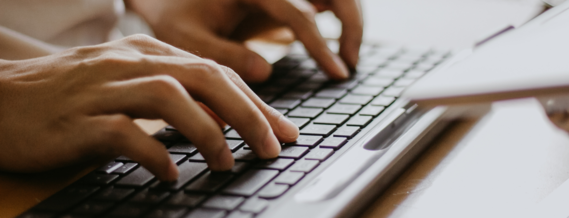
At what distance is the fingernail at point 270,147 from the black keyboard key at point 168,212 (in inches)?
3.8

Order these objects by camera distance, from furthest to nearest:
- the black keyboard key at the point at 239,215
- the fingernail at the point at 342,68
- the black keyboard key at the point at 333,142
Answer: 1. the fingernail at the point at 342,68
2. the black keyboard key at the point at 333,142
3. the black keyboard key at the point at 239,215

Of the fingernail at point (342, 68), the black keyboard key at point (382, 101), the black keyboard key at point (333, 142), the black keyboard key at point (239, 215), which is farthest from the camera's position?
the fingernail at point (342, 68)

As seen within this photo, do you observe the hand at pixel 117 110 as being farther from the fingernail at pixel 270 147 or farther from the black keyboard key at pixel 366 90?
the black keyboard key at pixel 366 90

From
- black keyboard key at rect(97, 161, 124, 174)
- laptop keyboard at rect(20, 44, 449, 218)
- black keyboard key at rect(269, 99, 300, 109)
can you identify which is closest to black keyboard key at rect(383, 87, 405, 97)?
laptop keyboard at rect(20, 44, 449, 218)

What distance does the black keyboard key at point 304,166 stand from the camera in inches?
14.9

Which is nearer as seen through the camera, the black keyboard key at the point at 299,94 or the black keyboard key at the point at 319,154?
the black keyboard key at the point at 319,154

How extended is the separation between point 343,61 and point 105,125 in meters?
0.42

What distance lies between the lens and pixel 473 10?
1110 mm

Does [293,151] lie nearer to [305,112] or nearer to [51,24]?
[305,112]

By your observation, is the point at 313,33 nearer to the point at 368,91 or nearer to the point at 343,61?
the point at 343,61

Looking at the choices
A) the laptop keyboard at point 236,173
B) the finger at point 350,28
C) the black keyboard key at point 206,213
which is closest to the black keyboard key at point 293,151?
the laptop keyboard at point 236,173

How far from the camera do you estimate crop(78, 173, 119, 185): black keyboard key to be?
39 centimetres

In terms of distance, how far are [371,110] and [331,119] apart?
52mm

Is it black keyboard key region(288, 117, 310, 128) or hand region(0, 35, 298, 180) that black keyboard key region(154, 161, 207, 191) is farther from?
black keyboard key region(288, 117, 310, 128)
